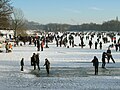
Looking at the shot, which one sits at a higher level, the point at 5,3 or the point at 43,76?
the point at 5,3

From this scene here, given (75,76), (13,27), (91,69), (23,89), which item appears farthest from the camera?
(13,27)

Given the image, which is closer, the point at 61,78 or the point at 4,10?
the point at 61,78

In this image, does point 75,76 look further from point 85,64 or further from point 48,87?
point 85,64

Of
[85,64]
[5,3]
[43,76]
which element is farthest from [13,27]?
[43,76]

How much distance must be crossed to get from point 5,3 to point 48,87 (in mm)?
27149

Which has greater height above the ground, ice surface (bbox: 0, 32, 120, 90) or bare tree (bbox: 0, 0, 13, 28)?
bare tree (bbox: 0, 0, 13, 28)

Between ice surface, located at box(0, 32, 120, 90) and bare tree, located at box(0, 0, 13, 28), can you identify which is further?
bare tree, located at box(0, 0, 13, 28)

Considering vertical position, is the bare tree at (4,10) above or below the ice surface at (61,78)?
above

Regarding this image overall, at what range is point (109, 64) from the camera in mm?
25859

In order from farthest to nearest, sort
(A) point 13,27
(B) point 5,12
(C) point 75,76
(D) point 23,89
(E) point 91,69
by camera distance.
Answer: (A) point 13,27 → (B) point 5,12 → (E) point 91,69 → (C) point 75,76 → (D) point 23,89

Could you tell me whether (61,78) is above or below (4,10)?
below

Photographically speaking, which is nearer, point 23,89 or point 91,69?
point 23,89

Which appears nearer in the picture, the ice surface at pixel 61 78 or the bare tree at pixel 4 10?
the ice surface at pixel 61 78

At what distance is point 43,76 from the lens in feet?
66.8
